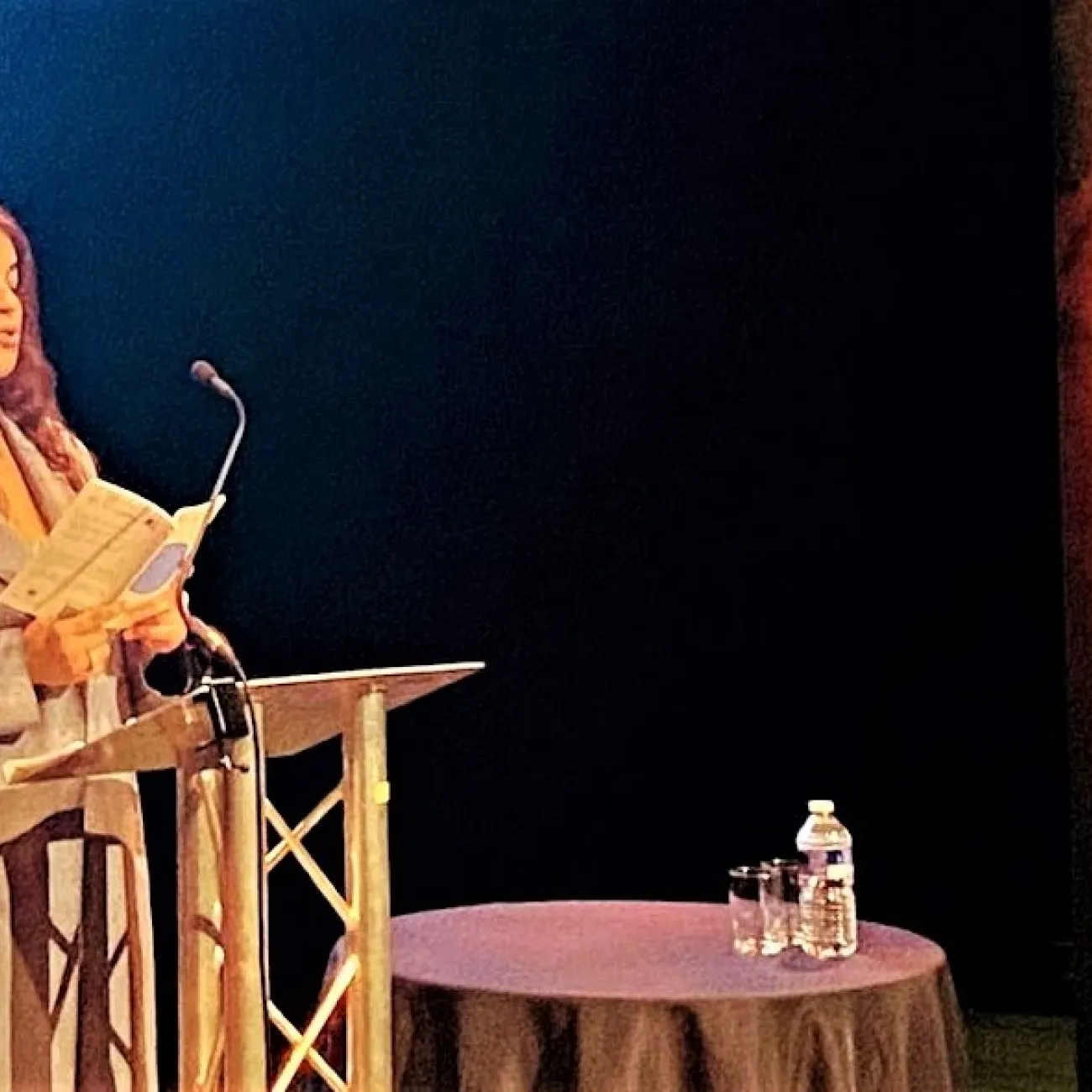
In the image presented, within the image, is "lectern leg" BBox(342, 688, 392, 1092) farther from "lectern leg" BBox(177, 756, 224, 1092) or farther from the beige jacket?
the beige jacket

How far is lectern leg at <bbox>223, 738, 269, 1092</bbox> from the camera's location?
1839 millimetres

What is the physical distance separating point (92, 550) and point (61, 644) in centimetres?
60

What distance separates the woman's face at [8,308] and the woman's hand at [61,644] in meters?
0.41

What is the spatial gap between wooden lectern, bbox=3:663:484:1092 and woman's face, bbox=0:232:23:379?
2.65 feet

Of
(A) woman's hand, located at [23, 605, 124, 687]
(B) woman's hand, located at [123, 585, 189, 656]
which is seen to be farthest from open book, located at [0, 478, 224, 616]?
(A) woman's hand, located at [23, 605, 124, 687]

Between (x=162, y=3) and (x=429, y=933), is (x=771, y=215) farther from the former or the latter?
(x=429, y=933)

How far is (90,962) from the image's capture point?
2.63 metres

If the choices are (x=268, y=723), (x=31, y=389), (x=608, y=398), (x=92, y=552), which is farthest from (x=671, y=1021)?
(x=608, y=398)

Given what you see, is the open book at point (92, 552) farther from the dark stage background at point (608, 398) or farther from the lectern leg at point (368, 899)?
the dark stage background at point (608, 398)

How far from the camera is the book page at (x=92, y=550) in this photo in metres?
1.85

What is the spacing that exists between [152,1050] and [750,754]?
6.77 feet

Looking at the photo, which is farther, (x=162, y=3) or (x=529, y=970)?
(x=162, y=3)

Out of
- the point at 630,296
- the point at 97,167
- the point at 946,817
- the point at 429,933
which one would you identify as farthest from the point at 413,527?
the point at 429,933

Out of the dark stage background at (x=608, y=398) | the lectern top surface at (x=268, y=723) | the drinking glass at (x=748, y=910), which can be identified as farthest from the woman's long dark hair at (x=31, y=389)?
the dark stage background at (x=608, y=398)
